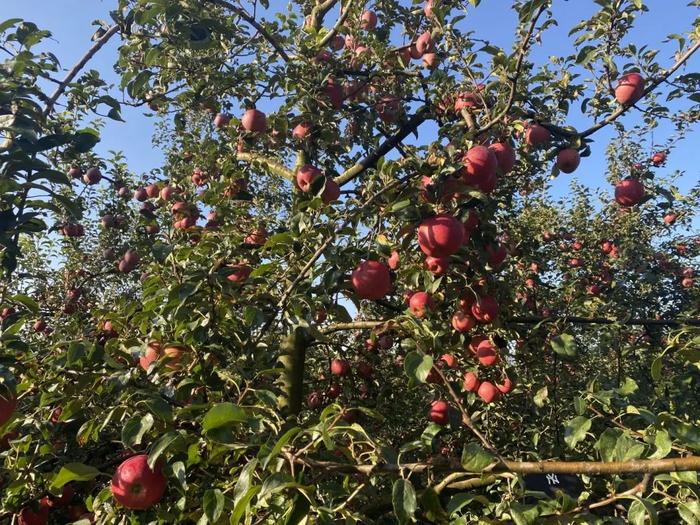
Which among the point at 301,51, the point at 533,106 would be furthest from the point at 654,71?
the point at 301,51

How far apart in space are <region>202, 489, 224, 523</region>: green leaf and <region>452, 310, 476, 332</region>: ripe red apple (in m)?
1.54

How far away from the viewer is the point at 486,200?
6.17 ft

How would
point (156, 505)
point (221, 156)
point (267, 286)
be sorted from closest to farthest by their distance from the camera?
point (156, 505), point (267, 286), point (221, 156)

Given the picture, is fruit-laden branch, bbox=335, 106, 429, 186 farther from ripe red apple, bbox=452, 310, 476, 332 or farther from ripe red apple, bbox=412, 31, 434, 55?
ripe red apple, bbox=452, 310, 476, 332

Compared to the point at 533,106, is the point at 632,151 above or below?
above

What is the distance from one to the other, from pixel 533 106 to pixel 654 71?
653mm

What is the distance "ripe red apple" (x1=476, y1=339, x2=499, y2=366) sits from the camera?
8.45ft

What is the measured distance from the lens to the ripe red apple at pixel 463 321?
2.55 m

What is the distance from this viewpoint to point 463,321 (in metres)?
2.56

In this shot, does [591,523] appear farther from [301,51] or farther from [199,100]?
[199,100]

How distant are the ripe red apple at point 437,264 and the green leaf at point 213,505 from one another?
1.34 metres

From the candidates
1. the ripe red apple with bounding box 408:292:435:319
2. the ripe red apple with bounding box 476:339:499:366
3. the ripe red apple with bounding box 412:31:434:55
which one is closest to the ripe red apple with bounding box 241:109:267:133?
the ripe red apple with bounding box 412:31:434:55

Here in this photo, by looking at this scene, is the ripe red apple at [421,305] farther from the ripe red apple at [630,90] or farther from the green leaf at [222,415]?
the ripe red apple at [630,90]

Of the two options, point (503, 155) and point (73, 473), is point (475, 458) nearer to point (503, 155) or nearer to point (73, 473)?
point (73, 473)
